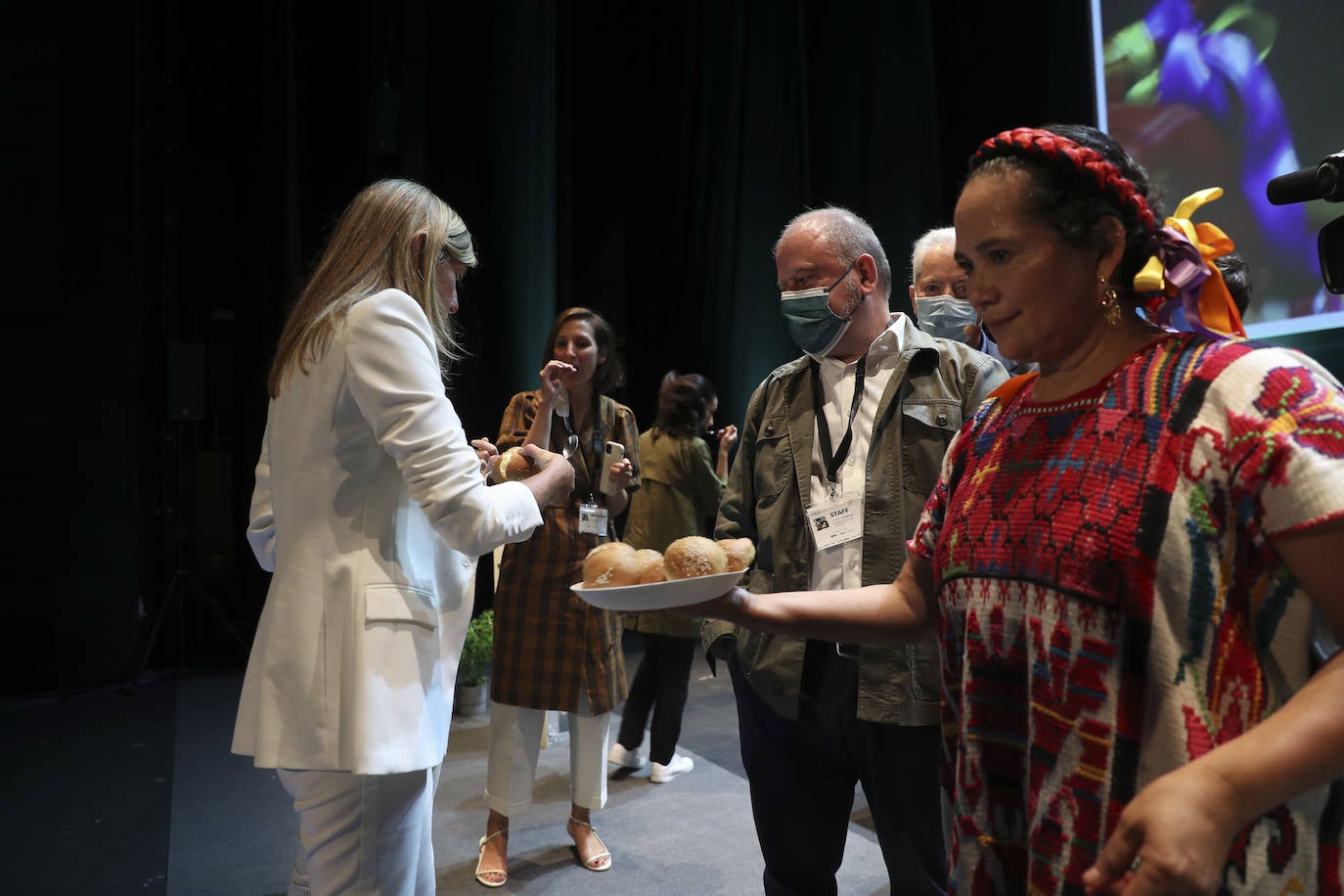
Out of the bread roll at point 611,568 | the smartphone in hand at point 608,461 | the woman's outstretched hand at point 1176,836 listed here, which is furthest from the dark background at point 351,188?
the woman's outstretched hand at point 1176,836

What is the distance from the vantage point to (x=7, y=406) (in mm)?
4793

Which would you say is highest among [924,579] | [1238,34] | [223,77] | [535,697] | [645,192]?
[223,77]

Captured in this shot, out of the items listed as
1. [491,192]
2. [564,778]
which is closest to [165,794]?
[564,778]

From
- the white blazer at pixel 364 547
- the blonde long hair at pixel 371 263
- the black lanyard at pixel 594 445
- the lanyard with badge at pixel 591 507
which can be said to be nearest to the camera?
the white blazer at pixel 364 547

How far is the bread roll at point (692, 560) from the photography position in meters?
1.19

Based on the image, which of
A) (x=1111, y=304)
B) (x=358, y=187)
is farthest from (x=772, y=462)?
(x=358, y=187)

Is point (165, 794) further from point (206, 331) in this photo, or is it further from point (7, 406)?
point (206, 331)

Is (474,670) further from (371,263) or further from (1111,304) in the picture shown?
(1111,304)

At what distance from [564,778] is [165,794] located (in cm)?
147

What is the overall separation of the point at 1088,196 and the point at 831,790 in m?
1.25

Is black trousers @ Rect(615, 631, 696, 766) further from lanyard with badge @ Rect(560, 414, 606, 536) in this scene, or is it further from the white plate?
the white plate

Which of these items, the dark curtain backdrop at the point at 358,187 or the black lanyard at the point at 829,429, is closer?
the black lanyard at the point at 829,429

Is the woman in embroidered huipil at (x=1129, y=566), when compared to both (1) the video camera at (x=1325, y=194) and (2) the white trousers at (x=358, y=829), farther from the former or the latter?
(2) the white trousers at (x=358, y=829)

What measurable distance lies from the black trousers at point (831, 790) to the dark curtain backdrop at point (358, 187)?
359cm
